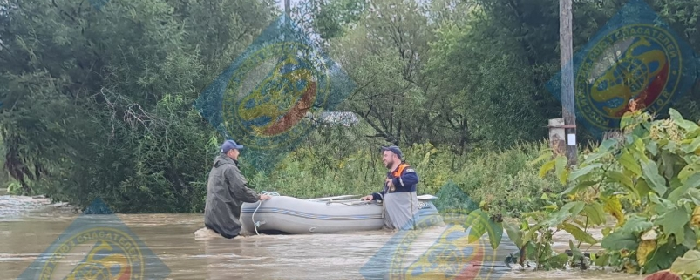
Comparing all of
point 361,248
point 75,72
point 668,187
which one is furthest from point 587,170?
point 75,72

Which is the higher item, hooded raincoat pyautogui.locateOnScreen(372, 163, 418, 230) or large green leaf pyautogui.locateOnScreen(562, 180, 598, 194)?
large green leaf pyautogui.locateOnScreen(562, 180, 598, 194)

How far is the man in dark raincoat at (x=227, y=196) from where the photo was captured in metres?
15.4

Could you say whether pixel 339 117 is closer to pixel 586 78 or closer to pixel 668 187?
Result: pixel 586 78

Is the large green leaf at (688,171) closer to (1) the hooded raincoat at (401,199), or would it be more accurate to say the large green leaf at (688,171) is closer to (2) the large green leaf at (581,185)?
(2) the large green leaf at (581,185)

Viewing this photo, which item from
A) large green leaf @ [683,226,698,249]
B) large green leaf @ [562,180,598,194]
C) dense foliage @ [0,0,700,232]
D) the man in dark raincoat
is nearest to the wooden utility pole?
dense foliage @ [0,0,700,232]

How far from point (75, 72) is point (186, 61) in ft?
8.33

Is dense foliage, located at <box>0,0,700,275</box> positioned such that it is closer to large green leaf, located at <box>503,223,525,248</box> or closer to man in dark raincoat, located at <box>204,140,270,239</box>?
large green leaf, located at <box>503,223,525,248</box>

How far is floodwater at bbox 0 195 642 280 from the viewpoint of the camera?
11266mm

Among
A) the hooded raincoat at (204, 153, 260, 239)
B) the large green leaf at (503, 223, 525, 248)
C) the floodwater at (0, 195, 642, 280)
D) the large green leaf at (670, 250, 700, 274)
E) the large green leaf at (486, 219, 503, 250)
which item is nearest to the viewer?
the large green leaf at (670, 250, 700, 274)

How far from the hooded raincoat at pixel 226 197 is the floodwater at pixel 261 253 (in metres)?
0.27

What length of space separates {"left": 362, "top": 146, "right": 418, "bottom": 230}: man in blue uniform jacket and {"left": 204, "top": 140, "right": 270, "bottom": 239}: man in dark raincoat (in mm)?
1924

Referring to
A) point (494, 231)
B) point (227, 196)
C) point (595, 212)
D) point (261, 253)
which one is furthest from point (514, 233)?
point (227, 196)

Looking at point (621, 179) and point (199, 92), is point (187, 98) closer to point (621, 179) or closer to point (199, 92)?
point (199, 92)

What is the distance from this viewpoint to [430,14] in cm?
3719
